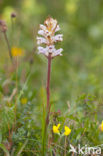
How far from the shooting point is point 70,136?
7.03 feet

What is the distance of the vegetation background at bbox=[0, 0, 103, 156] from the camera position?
2.12 metres

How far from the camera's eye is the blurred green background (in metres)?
4.27

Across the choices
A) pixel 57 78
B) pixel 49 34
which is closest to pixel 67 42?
pixel 57 78

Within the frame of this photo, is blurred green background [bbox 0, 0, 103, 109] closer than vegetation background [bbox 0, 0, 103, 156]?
No

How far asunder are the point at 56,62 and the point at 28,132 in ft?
9.96

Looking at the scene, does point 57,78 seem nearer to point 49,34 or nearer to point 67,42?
point 67,42

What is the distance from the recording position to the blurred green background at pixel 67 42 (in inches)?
168

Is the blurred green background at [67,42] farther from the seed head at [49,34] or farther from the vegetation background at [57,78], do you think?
the seed head at [49,34]

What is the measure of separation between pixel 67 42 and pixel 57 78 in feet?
3.78

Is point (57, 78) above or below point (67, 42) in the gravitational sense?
below

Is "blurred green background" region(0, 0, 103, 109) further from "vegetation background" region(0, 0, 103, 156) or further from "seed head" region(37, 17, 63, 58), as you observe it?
"seed head" region(37, 17, 63, 58)

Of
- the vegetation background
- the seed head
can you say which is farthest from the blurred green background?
the seed head

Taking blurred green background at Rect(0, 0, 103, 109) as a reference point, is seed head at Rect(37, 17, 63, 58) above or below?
below

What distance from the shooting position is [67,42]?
5.66 meters
